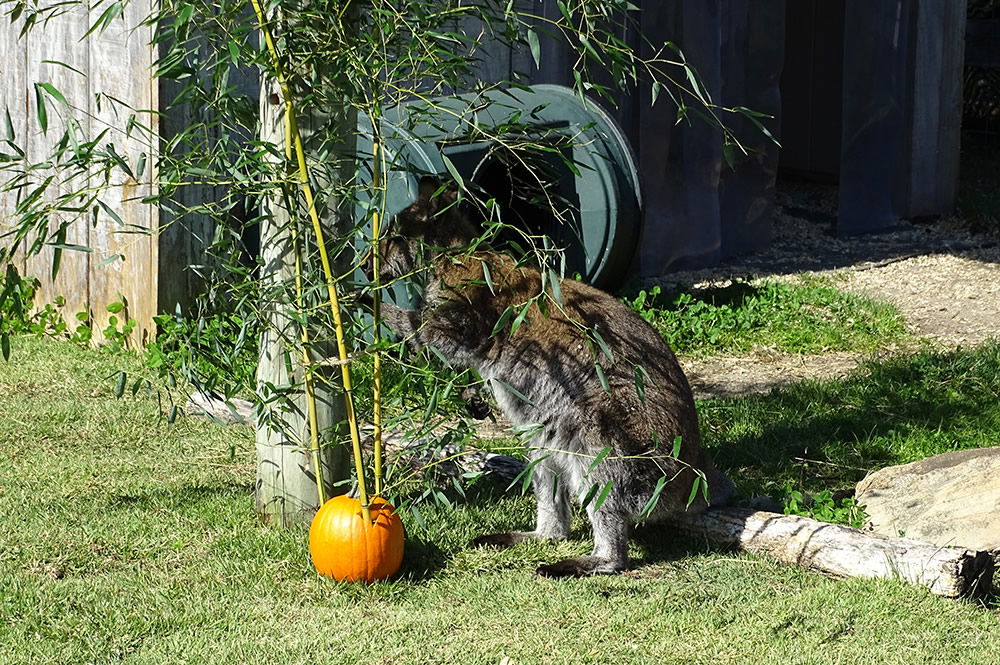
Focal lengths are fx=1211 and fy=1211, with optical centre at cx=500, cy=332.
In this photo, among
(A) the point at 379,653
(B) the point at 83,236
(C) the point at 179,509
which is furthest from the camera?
(B) the point at 83,236

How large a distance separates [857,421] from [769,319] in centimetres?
239

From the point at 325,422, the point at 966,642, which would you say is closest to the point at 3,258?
the point at 325,422

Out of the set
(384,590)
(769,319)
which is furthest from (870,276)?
(384,590)

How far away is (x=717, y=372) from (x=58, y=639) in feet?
16.1

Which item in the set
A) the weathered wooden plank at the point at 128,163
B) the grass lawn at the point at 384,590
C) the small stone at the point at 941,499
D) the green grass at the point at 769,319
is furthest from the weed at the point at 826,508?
the weathered wooden plank at the point at 128,163

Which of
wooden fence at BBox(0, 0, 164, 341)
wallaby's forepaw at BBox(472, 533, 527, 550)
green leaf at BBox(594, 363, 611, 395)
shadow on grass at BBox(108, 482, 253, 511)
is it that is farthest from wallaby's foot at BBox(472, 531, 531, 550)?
wooden fence at BBox(0, 0, 164, 341)

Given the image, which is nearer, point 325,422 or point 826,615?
point 826,615

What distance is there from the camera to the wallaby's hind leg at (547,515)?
516cm

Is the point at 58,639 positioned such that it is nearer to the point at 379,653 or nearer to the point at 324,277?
the point at 379,653

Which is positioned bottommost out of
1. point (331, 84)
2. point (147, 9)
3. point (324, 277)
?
point (324, 277)

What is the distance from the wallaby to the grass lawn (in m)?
0.25

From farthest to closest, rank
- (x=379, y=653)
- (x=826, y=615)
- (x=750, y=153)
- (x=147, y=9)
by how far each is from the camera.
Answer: (x=750, y=153) → (x=147, y=9) → (x=826, y=615) → (x=379, y=653)

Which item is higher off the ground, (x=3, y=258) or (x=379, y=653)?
(x=3, y=258)

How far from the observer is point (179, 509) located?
5434 millimetres
